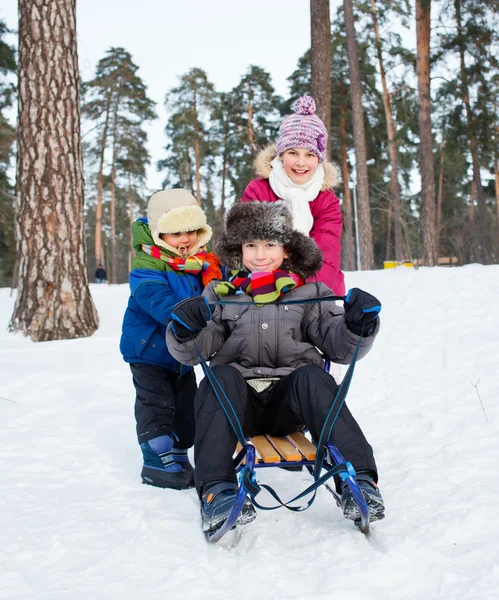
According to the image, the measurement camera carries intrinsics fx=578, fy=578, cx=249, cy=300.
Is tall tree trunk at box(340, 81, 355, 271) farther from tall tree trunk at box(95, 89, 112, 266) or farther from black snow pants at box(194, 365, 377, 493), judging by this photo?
black snow pants at box(194, 365, 377, 493)

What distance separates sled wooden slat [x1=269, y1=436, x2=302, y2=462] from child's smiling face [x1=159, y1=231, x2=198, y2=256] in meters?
1.16

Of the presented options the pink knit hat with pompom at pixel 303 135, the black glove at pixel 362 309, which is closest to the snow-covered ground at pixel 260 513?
the black glove at pixel 362 309

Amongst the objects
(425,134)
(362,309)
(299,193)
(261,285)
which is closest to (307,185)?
(299,193)

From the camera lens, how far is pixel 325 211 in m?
3.44

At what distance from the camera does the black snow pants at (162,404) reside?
302 centimetres

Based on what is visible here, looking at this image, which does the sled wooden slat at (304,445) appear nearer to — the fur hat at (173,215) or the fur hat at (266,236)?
the fur hat at (266,236)

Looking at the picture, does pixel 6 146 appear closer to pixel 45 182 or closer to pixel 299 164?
pixel 45 182

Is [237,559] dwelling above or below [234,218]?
below

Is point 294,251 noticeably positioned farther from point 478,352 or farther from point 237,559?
point 478,352

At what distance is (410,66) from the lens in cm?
1728

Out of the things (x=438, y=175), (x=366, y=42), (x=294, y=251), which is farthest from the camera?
(x=438, y=175)

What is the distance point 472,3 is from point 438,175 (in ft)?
59.5

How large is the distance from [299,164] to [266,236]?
29.8 inches

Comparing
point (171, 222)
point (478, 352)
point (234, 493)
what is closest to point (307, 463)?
point (234, 493)
